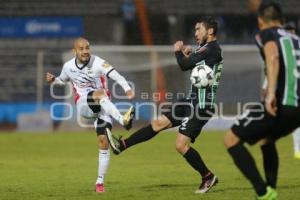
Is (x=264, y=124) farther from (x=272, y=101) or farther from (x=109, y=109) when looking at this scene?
(x=109, y=109)

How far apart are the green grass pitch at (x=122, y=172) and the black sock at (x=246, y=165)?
154 cm

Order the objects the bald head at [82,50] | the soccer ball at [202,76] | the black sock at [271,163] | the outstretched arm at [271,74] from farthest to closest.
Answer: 1. the bald head at [82,50]
2. the soccer ball at [202,76]
3. the black sock at [271,163]
4. the outstretched arm at [271,74]

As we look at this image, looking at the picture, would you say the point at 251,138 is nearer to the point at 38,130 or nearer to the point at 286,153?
the point at 286,153

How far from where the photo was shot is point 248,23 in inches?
1188

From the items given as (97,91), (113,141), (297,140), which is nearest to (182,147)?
(113,141)

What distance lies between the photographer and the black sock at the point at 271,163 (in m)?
8.93

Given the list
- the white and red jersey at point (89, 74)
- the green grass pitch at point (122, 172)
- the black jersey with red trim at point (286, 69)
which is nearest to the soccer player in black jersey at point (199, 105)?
the green grass pitch at point (122, 172)

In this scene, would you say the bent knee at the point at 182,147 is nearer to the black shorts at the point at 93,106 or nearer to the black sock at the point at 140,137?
the black sock at the point at 140,137

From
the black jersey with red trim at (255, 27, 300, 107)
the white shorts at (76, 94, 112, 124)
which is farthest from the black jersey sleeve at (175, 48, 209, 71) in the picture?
the black jersey with red trim at (255, 27, 300, 107)

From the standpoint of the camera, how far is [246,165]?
841 centimetres

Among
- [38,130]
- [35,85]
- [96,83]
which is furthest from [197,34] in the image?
[35,85]

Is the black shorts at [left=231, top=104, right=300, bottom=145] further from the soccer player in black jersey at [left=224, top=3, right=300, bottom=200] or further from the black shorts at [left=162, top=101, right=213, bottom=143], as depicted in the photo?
the black shorts at [left=162, top=101, right=213, bottom=143]

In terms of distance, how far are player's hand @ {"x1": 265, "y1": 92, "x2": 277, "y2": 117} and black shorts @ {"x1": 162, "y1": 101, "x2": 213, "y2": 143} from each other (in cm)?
293

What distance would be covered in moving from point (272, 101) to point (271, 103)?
0.9 inches
